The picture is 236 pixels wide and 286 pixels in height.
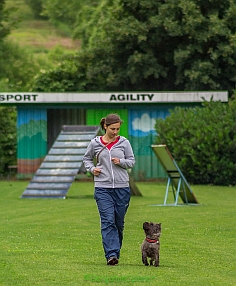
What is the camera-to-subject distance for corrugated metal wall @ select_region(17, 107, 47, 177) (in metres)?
30.5

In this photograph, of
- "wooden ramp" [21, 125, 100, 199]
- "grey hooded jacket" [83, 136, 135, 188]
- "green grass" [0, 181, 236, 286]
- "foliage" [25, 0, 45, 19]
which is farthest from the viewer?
"foliage" [25, 0, 45, 19]

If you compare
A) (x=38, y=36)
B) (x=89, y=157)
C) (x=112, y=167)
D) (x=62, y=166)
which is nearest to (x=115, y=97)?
(x=62, y=166)

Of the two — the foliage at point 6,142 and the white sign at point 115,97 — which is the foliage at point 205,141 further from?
the foliage at point 6,142

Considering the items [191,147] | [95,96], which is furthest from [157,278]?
[95,96]

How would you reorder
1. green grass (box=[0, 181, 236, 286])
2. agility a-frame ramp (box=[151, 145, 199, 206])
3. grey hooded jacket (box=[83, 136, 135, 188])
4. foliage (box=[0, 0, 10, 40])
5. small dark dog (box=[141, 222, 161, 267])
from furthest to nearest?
foliage (box=[0, 0, 10, 40]) < agility a-frame ramp (box=[151, 145, 199, 206]) < grey hooded jacket (box=[83, 136, 135, 188]) < small dark dog (box=[141, 222, 161, 267]) < green grass (box=[0, 181, 236, 286])

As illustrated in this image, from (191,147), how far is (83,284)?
59.7ft

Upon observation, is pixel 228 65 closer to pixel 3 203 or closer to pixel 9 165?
pixel 9 165

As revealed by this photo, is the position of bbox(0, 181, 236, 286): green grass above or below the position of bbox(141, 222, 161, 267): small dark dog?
below

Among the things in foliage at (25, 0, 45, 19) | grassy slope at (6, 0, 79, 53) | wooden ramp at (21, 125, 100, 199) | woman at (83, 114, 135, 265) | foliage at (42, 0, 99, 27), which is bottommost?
grassy slope at (6, 0, 79, 53)

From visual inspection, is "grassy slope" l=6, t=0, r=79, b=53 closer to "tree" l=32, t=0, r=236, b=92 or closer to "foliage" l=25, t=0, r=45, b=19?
"foliage" l=25, t=0, r=45, b=19

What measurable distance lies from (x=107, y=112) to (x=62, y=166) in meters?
8.37

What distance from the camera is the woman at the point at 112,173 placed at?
33.2 feet

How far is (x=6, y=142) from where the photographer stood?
1266 inches

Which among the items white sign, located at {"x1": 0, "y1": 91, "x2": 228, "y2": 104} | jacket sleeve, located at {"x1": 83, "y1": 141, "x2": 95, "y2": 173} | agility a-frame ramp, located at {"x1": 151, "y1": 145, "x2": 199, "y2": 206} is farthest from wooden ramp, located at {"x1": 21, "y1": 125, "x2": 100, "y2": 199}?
jacket sleeve, located at {"x1": 83, "y1": 141, "x2": 95, "y2": 173}
